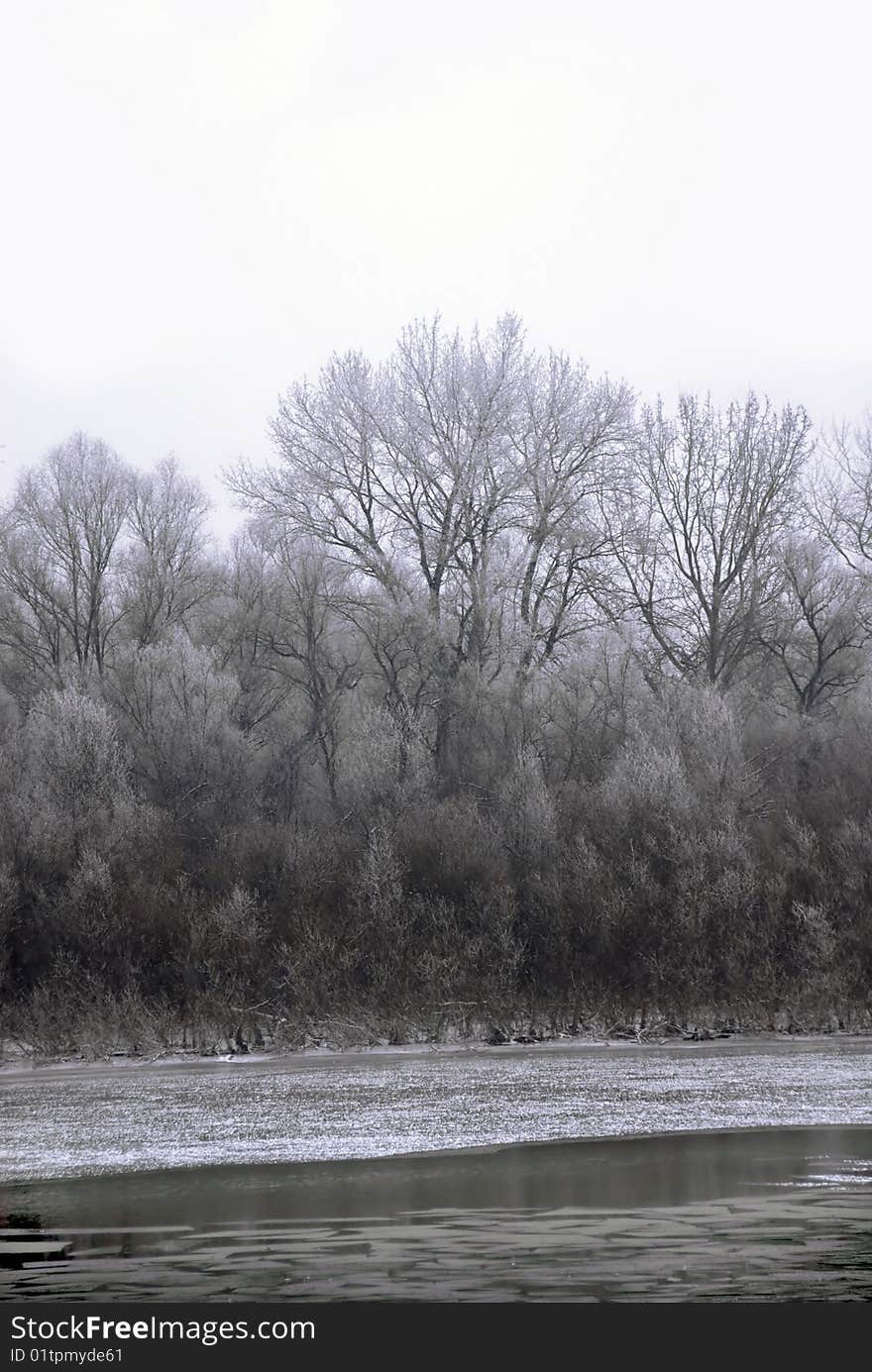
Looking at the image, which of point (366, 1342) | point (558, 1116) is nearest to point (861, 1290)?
point (366, 1342)

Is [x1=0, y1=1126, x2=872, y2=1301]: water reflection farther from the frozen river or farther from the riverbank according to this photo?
the riverbank

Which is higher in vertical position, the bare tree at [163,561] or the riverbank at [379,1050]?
the bare tree at [163,561]

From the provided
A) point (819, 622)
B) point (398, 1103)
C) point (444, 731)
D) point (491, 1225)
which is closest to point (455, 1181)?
point (491, 1225)

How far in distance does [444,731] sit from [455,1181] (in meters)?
26.2

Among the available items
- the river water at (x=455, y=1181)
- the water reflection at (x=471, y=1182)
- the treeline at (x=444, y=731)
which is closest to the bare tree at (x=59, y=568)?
the treeline at (x=444, y=731)

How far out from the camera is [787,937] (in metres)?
32.8

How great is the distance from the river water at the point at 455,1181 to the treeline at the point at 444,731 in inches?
282

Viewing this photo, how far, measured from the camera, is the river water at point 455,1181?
952 cm

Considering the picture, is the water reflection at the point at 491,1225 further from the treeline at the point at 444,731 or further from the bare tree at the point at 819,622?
the bare tree at the point at 819,622

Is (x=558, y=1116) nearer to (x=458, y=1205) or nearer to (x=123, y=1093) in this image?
(x=458, y=1205)

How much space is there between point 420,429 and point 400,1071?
2252 centimetres

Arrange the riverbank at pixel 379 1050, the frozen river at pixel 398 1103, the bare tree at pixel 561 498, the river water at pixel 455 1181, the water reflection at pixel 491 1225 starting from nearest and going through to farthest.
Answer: the water reflection at pixel 491 1225 → the river water at pixel 455 1181 → the frozen river at pixel 398 1103 → the riverbank at pixel 379 1050 → the bare tree at pixel 561 498

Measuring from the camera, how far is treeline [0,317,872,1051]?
3212cm

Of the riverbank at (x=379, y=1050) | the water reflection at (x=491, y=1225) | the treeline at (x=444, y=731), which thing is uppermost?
the treeline at (x=444, y=731)
